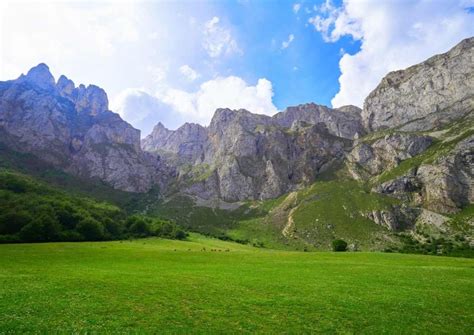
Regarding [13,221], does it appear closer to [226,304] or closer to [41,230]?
[41,230]

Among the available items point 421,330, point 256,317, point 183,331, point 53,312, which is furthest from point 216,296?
point 421,330

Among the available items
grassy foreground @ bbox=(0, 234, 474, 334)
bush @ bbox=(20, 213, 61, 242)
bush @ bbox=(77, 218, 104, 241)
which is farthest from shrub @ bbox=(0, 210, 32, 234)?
grassy foreground @ bbox=(0, 234, 474, 334)

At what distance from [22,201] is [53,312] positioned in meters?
124

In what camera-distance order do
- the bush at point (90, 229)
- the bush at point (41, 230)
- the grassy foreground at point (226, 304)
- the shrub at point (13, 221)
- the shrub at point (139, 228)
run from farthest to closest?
the shrub at point (139, 228) → the bush at point (90, 229) → the shrub at point (13, 221) → the bush at point (41, 230) → the grassy foreground at point (226, 304)

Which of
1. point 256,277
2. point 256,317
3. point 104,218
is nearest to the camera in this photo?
point 256,317

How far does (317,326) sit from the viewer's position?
23125 mm

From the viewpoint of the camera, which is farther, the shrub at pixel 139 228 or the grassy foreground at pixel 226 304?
A: the shrub at pixel 139 228

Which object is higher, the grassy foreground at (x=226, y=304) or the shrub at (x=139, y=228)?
the shrub at (x=139, y=228)

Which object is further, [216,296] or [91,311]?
[216,296]

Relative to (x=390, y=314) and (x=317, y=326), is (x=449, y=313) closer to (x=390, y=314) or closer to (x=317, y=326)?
(x=390, y=314)

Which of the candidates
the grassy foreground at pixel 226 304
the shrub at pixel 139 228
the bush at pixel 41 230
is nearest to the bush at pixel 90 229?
the bush at pixel 41 230

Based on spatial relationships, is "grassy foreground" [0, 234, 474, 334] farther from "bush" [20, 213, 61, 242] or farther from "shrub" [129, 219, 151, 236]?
"shrub" [129, 219, 151, 236]

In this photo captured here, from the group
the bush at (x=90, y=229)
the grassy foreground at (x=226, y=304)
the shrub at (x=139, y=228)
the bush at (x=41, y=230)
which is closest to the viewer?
the grassy foreground at (x=226, y=304)

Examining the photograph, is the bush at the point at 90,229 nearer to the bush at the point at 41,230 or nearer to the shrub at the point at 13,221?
the bush at the point at 41,230
